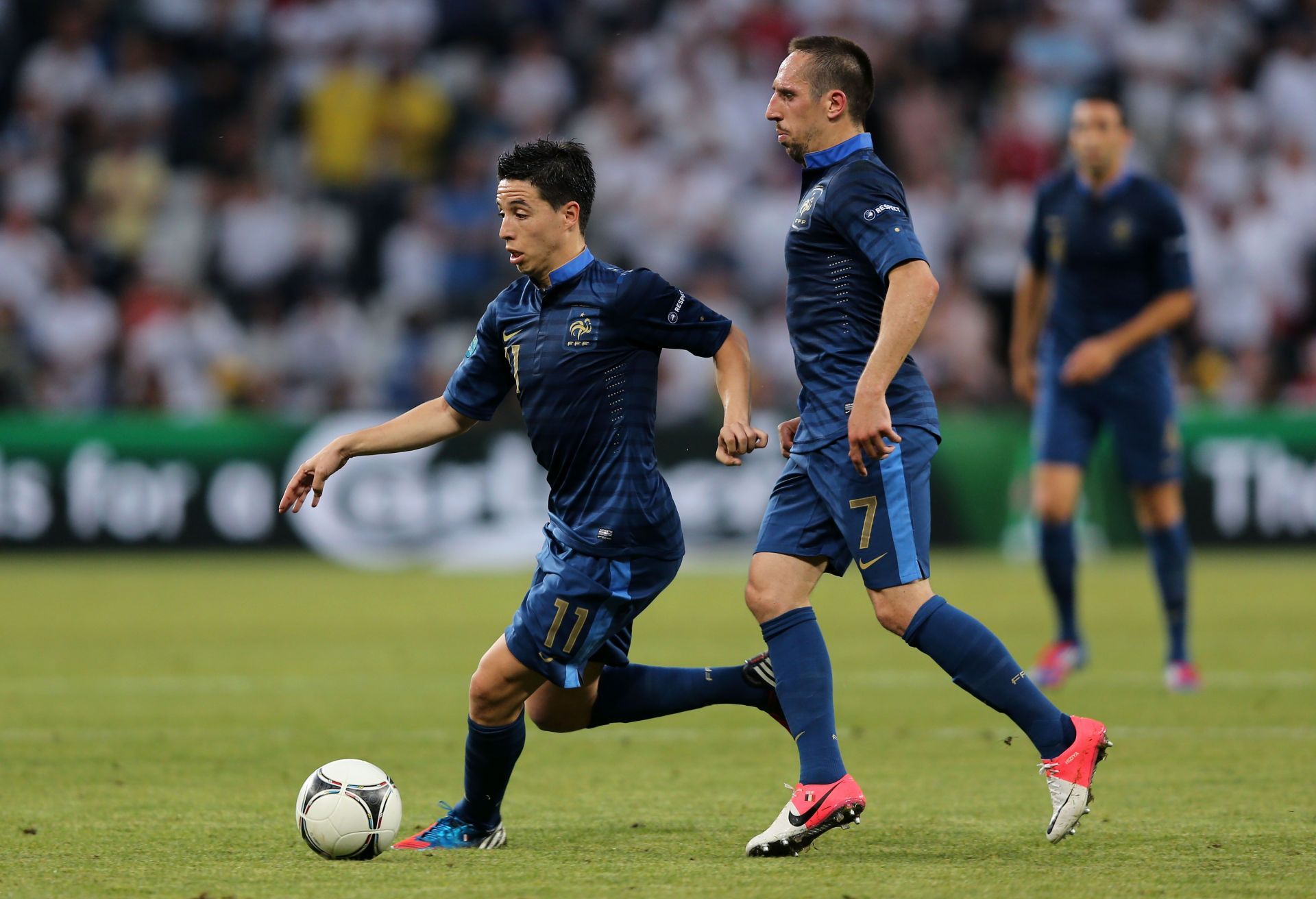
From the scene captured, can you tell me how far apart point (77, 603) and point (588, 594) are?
→ 302 inches

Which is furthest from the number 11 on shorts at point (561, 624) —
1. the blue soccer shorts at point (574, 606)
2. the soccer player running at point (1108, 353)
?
the soccer player running at point (1108, 353)

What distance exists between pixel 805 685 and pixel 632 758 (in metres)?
1.90

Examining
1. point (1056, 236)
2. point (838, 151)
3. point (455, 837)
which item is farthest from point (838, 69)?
point (1056, 236)

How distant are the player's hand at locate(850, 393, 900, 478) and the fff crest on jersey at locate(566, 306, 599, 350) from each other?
0.73 metres

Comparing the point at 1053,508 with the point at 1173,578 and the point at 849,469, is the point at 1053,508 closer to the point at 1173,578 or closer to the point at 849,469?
the point at 1173,578

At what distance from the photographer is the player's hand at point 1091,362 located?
7.80 metres

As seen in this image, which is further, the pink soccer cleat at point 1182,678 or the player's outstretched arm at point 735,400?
the pink soccer cleat at point 1182,678

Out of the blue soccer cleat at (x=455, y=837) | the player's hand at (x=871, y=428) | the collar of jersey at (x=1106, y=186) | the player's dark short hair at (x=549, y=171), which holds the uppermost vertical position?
the collar of jersey at (x=1106, y=186)

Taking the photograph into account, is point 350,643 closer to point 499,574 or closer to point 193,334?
point 499,574

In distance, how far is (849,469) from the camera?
4645mm

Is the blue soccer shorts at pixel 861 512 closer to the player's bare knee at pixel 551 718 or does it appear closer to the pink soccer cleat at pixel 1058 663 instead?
the player's bare knee at pixel 551 718

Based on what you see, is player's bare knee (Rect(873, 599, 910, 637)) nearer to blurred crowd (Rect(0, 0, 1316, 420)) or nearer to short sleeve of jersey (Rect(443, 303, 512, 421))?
short sleeve of jersey (Rect(443, 303, 512, 421))

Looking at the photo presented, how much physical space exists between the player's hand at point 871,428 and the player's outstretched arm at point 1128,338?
361cm

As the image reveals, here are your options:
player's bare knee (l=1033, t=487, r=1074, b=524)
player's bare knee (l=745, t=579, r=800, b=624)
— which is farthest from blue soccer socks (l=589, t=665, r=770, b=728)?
player's bare knee (l=1033, t=487, r=1074, b=524)
